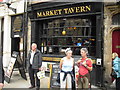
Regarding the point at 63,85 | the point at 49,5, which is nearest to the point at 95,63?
the point at 63,85

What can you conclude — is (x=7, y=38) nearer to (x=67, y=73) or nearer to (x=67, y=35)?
(x=67, y=35)

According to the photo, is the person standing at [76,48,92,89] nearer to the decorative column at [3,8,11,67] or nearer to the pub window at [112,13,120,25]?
the pub window at [112,13,120,25]

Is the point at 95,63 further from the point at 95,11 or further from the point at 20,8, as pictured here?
the point at 20,8

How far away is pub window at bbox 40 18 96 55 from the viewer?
25.4ft

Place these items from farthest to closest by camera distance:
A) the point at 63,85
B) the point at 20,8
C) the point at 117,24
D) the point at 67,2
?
the point at 20,8 < the point at 67,2 < the point at 117,24 < the point at 63,85

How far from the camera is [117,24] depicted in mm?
6992

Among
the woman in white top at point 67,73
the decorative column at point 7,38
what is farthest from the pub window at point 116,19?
the decorative column at point 7,38

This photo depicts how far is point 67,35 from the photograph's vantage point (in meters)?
8.30

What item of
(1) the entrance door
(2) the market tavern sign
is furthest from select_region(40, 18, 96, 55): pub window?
(1) the entrance door

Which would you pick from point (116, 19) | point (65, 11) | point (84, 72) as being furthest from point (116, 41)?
point (84, 72)

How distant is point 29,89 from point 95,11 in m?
4.35

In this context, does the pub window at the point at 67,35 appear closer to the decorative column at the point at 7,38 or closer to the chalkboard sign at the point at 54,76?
the chalkboard sign at the point at 54,76

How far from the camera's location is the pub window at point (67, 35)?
25.4ft

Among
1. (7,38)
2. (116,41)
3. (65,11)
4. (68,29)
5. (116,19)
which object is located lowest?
(116,41)
